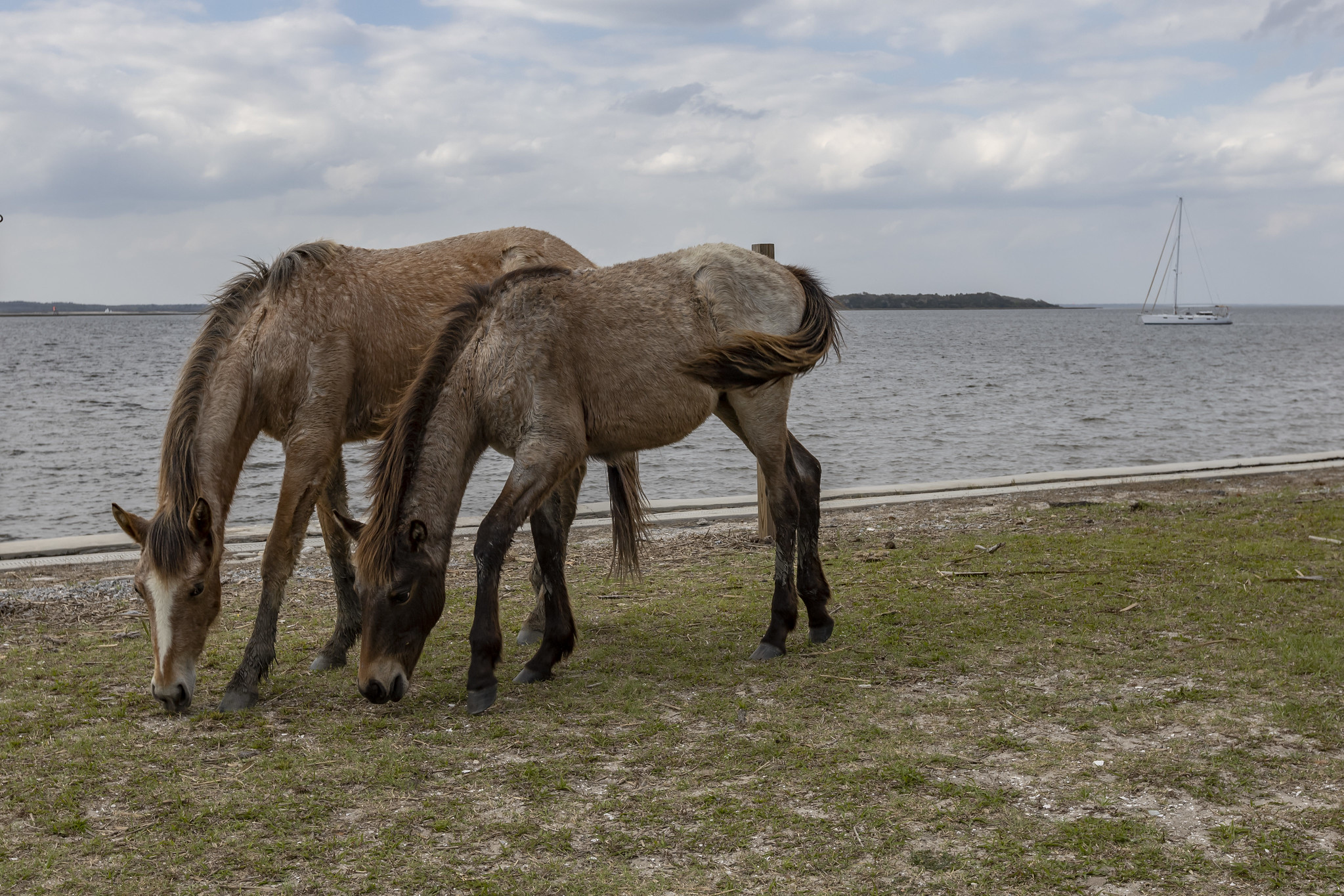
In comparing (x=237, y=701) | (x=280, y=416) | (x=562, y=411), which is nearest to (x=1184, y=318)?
(x=562, y=411)

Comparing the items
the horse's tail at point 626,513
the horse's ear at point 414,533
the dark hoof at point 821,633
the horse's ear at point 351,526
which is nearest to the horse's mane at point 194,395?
the horse's ear at point 351,526

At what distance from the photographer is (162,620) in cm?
435

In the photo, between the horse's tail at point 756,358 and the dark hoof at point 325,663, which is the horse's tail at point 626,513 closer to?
the horse's tail at point 756,358

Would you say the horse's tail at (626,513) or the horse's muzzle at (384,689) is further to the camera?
the horse's tail at (626,513)

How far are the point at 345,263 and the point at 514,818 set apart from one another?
3.43 meters

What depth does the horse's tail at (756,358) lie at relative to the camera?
16.8ft

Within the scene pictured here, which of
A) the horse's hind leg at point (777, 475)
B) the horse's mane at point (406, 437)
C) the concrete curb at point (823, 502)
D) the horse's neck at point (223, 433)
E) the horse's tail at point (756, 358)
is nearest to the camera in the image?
the horse's mane at point (406, 437)

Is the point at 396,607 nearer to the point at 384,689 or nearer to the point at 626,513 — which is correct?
the point at 384,689

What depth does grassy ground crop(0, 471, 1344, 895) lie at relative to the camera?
3014 mm

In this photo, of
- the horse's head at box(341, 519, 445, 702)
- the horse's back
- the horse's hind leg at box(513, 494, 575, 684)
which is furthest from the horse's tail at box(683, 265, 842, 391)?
the horse's head at box(341, 519, 445, 702)

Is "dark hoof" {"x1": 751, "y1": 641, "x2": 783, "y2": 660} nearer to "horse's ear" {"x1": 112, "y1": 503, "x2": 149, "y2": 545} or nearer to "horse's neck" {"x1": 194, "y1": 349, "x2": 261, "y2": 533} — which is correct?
"horse's neck" {"x1": 194, "y1": 349, "x2": 261, "y2": 533}

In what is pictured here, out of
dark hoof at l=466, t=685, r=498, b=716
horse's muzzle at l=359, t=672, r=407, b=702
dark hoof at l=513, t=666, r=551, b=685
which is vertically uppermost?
horse's muzzle at l=359, t=672, r=407, b=702

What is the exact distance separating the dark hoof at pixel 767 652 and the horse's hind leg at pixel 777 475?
3.9 inches

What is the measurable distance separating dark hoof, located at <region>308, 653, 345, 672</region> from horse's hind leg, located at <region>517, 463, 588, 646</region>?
1.04 m
